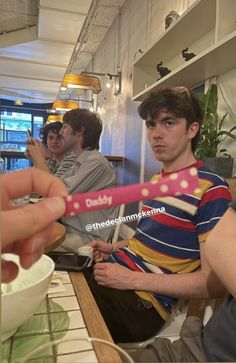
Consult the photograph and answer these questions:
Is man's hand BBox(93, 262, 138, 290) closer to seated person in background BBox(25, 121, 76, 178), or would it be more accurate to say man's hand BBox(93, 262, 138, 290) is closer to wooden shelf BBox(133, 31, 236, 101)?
seated person in background BBox(25, 121, 76, 178)

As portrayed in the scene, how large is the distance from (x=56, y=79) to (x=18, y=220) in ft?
15.0

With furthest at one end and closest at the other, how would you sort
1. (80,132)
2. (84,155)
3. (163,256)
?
(80,132), (84,155), (163,256)

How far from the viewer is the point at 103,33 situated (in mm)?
3369

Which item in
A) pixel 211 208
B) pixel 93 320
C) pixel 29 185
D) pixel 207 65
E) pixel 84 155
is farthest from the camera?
pixel 207 65

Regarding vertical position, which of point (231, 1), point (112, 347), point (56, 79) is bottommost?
point (112, 347)

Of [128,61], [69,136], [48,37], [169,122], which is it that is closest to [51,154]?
[69,136]

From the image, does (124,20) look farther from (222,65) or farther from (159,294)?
(159,294)

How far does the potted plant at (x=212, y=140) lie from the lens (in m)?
1.19

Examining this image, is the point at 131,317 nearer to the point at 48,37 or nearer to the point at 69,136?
the point at 69,136

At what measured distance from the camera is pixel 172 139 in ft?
2.76

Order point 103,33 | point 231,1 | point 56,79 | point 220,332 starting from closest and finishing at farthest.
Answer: point 220,332 < point 231,1 < point 103,33 < point 56,79

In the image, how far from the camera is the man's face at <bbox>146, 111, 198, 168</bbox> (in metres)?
0.83

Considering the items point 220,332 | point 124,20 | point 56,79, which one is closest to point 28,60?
point 56,79

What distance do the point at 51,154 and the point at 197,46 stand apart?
99 centimetres
